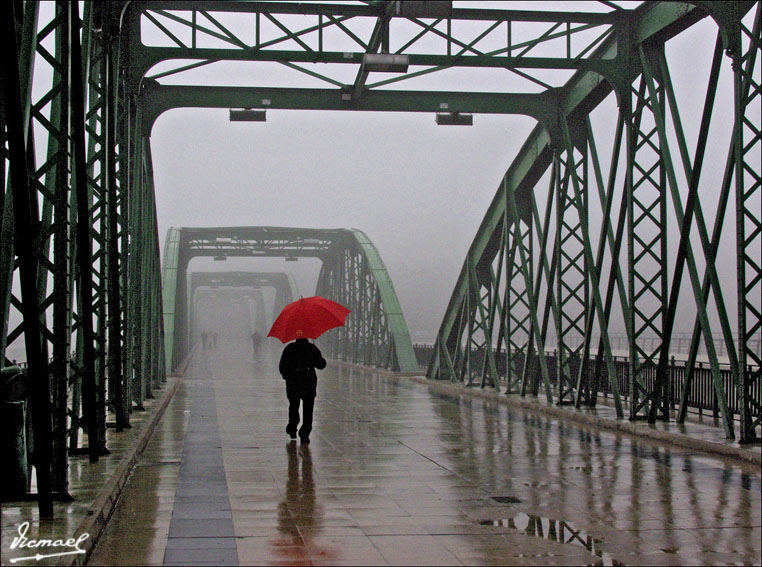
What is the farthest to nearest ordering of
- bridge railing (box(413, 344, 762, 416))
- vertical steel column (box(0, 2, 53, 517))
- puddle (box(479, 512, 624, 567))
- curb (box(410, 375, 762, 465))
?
bridge railing (box(413, 344, 762, 416)) < curb (box(410, 375, 762, 465)) < puddle (box(479, 512, 624, 567)) < vertical steel column (box(0, 2, 53, 517))

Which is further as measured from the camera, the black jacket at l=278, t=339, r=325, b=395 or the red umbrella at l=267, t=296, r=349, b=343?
the black jacket at l=278, t=339, r=325, b=395

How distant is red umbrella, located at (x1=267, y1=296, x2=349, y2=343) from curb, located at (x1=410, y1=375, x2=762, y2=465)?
4696 mm

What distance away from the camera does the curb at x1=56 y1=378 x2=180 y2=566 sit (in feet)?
24.1

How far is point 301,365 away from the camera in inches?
592

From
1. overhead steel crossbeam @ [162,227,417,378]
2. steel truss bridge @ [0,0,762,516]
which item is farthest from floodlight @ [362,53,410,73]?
overhead steel crossbeam @ [162,227,417,378]

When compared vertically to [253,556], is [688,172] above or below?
above

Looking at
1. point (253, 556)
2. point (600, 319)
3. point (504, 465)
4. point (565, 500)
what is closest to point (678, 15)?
point (600, 319)

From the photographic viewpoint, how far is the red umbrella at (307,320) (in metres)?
14.4

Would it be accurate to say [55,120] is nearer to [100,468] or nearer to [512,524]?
[100,468]

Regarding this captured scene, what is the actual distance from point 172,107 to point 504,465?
1092 centimetres

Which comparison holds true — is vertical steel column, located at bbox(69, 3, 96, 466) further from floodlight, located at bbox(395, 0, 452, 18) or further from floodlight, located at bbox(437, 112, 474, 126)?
floodlight, located at bbox(437, 112, 474, 126)

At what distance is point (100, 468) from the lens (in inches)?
429

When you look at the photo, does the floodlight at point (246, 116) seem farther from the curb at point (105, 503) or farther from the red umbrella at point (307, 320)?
the curb at point (105, 503)

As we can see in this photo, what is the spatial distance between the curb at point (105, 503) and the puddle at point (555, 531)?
9.96ft
